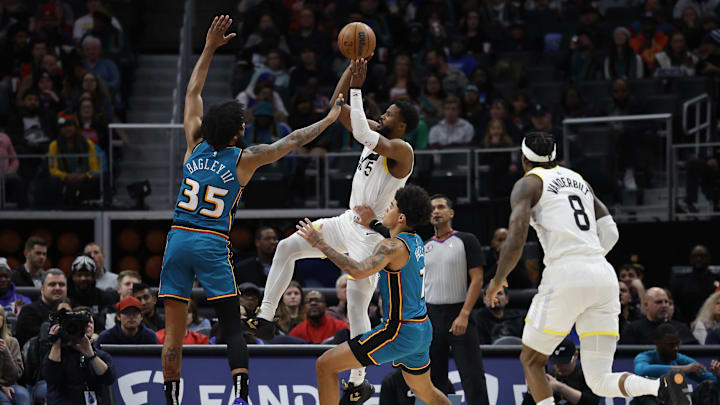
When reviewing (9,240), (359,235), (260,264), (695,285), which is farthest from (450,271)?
(9,240)

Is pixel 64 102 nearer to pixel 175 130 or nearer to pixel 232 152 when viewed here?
pixel 175 130

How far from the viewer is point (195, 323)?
1160cm

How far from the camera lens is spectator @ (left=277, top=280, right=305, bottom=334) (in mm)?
11711

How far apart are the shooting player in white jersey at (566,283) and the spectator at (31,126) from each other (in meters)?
8.76

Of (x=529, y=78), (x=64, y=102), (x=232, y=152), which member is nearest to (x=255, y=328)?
(x=232, y=152)

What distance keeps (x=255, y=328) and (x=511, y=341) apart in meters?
3.08

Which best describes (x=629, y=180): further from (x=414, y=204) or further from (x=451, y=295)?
(x=414, y=204)

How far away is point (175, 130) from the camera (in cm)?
1480

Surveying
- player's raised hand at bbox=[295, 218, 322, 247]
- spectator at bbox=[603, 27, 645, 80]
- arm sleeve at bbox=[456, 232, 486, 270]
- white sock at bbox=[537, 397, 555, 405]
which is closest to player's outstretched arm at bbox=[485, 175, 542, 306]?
white sock at bbox=[537, 397, 555, 405]

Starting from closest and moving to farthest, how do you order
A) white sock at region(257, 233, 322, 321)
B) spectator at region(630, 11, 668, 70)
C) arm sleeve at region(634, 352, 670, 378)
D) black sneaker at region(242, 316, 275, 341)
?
black sneaker at region(242, 316, 275, 341) < white sock at region(257, 233, 322, 321) < arm sleeve at region(634, 352, 670, 378) < spectator at region(630, 11, 668, 70)

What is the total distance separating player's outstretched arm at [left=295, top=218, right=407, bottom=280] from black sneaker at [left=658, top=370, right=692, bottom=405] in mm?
2050

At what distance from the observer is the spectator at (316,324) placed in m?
11.2

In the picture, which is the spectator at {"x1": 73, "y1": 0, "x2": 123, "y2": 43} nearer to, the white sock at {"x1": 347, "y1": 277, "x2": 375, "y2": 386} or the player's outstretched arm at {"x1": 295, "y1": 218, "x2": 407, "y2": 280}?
the white sock at {"x1": 347, "y1": 277, "x2": 375, "y2": 386}

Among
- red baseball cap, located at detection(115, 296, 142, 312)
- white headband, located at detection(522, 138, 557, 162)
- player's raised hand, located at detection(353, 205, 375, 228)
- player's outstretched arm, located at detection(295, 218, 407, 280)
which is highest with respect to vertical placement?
white headband, located at detection(522, 138, 557, 162)
